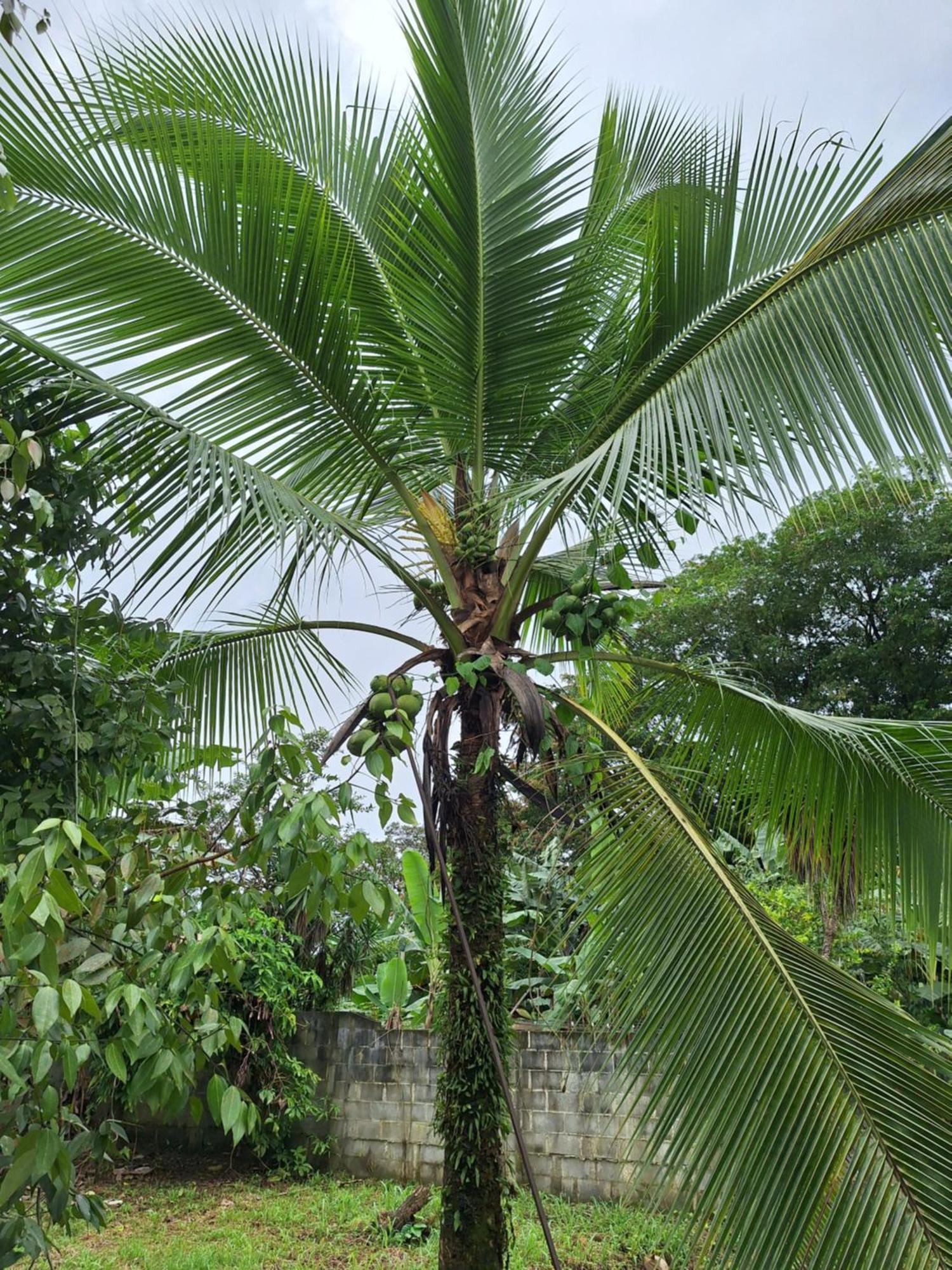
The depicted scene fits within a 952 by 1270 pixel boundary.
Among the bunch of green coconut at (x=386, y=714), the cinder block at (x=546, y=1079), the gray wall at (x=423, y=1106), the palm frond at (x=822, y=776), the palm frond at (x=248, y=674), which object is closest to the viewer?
the bunch of green coconut at (x=386, y=714)

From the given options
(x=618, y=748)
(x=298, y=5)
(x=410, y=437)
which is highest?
(x=298, y=5)

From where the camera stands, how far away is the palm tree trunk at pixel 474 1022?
10.2 feet

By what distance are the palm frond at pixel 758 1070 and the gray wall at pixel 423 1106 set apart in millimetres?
2806

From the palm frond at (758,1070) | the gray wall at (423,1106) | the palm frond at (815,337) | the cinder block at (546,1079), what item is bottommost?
the gray wall at (423,1106)

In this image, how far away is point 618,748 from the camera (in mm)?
3168

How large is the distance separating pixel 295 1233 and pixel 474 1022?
2959 millimetres

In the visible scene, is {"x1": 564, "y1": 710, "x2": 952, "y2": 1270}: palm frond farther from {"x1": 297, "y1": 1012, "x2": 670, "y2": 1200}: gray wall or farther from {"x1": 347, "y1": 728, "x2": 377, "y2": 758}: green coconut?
{"x1": 297, "y1": 1012, "x2": 670, "y2": 1200}: gray wall

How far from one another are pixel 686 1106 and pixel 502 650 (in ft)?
5.29

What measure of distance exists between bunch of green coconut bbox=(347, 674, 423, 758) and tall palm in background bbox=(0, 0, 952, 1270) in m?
0.15

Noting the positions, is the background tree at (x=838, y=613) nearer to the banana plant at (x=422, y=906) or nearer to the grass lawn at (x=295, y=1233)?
the banana plant at (x=422, y=906)

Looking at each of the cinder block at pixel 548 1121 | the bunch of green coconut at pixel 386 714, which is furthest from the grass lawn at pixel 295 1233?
the bunch of green coconut at pixel 386 714

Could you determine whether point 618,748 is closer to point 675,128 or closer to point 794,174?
point 794,174

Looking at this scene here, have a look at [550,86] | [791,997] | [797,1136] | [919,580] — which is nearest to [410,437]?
[550,86]

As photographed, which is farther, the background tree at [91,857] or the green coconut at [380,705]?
the green coconut at [380,705]
